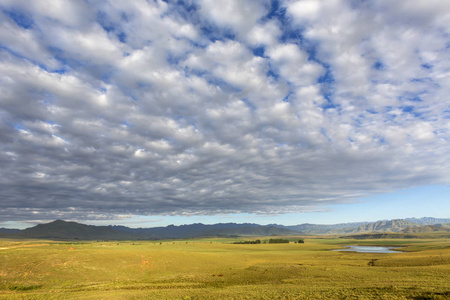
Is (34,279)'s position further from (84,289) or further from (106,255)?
(106,255)

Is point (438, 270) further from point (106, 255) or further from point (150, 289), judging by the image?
point (106, 255)

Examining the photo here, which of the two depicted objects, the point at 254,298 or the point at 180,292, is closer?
the point at 254,298

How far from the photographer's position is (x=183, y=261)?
6644 cm

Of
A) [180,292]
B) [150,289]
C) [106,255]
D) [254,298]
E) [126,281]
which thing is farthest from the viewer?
[106,255]

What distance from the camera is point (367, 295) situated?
27.6 metres

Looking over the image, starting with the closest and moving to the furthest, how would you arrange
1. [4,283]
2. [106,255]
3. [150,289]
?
1. [150,289]
2. [4,283]
3. [106,255]

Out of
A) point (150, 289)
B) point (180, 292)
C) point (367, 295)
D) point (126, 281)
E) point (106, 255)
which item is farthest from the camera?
point (106, 255)

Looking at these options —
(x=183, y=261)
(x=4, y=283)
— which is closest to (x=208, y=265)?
(x=183, y=261)

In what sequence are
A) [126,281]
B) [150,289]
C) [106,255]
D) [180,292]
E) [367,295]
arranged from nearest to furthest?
[367,295] < [180,292] < [150,289] < [126,281] < [106,255]

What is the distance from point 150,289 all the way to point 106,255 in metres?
30.9

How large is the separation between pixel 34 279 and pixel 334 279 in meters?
52.1

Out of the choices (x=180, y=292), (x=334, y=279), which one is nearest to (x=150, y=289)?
(x=180, y=292)

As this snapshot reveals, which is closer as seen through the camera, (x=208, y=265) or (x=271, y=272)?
(x=271, y=272)

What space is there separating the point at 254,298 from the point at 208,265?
1453 inches
